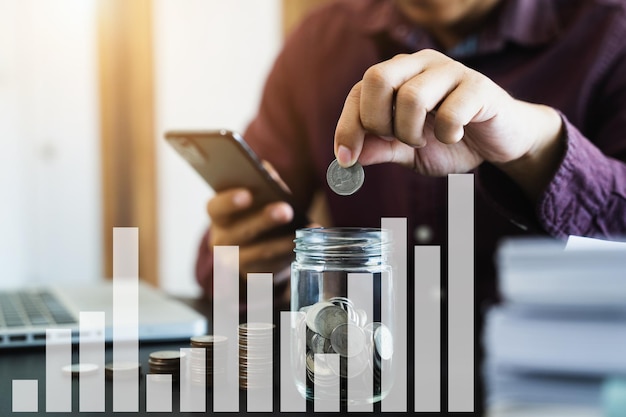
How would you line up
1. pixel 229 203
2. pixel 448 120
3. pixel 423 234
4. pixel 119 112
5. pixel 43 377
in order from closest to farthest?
pixel 448 120 < pixel 43 377 < pixel 229 203 < pixel 423 234 < pixel 119 112

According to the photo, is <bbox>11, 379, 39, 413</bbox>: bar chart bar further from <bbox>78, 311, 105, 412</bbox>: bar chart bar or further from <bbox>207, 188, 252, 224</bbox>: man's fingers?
<bbox>207, 188, 252, 224</bbox>: man's fingers

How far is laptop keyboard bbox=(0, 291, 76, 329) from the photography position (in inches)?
29.7

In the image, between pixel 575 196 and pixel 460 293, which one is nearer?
pixel 575 196

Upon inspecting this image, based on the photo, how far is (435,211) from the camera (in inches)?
39.3

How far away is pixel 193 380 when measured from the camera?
21.6 inches

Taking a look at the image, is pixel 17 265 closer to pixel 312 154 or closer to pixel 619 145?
pixel 312 154

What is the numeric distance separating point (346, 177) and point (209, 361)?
6.8 inches

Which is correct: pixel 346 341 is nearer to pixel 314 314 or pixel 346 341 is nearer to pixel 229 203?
pixel 314 314

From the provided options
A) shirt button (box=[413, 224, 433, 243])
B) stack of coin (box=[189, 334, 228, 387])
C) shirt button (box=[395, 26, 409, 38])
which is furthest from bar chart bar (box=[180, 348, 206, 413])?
shirt button (box=[395, 26, 409, 38])

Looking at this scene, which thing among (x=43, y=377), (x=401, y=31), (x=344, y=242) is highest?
(x=401, y=31)

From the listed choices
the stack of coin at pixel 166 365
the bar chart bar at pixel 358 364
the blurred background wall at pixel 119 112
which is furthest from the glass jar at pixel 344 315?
the blurred background wall at pixel 119 112

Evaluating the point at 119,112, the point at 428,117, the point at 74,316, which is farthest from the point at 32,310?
the point at 119,112

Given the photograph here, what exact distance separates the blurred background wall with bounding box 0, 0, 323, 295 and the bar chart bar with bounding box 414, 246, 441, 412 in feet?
4.91

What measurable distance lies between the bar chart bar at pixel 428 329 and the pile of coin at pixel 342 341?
0.15 feet
